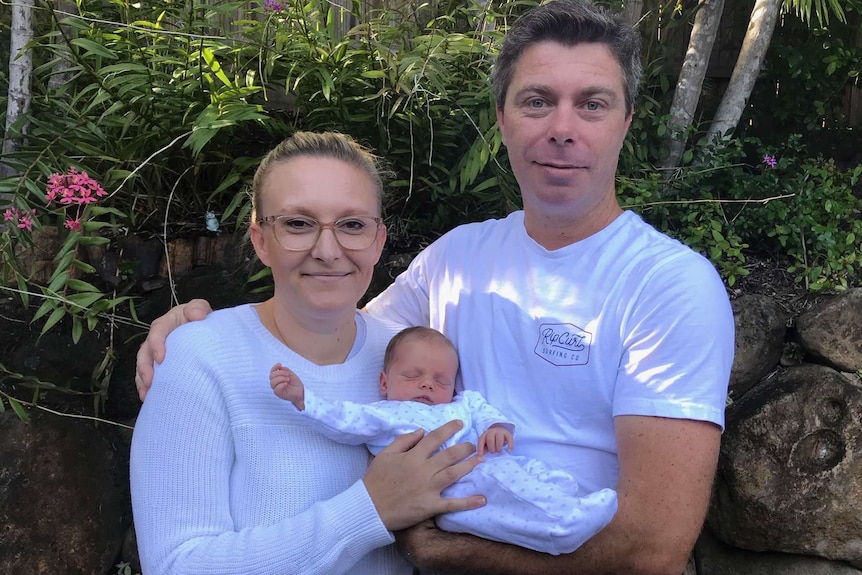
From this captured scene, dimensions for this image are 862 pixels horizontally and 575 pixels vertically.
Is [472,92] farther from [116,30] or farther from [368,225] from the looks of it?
[116,30]

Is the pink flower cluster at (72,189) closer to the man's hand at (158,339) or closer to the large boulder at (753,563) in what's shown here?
the man's hand at (158,339)

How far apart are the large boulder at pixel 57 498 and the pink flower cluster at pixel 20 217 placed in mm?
785

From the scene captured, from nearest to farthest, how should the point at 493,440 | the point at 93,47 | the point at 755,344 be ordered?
the point at 493,440 < the point at 93,47 < the point at 755,344

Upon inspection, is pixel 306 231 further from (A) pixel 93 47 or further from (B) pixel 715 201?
(B) pixel 715 201

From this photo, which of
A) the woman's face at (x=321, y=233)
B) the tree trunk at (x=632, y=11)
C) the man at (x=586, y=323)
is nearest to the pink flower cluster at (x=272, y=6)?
the man at (x=586, y=323)

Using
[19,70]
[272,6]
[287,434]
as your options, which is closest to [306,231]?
[287,434]

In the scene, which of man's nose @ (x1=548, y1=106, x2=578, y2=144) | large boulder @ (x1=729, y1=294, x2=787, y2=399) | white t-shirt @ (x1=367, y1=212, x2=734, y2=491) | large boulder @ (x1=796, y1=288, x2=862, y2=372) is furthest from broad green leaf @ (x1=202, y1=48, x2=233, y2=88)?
large boulder @ (x1=796, y1=288, x2=862, y2=372)

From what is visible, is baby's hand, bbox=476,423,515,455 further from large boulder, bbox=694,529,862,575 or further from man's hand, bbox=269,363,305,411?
large boulder, bbox=694,529,862,575

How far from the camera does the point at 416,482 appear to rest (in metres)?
1.55

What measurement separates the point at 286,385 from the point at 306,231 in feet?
1.23

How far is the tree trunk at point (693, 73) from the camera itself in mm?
3283

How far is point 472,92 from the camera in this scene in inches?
111

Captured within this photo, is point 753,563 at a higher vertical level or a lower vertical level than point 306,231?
lower

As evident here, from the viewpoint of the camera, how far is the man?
5.00 feet
